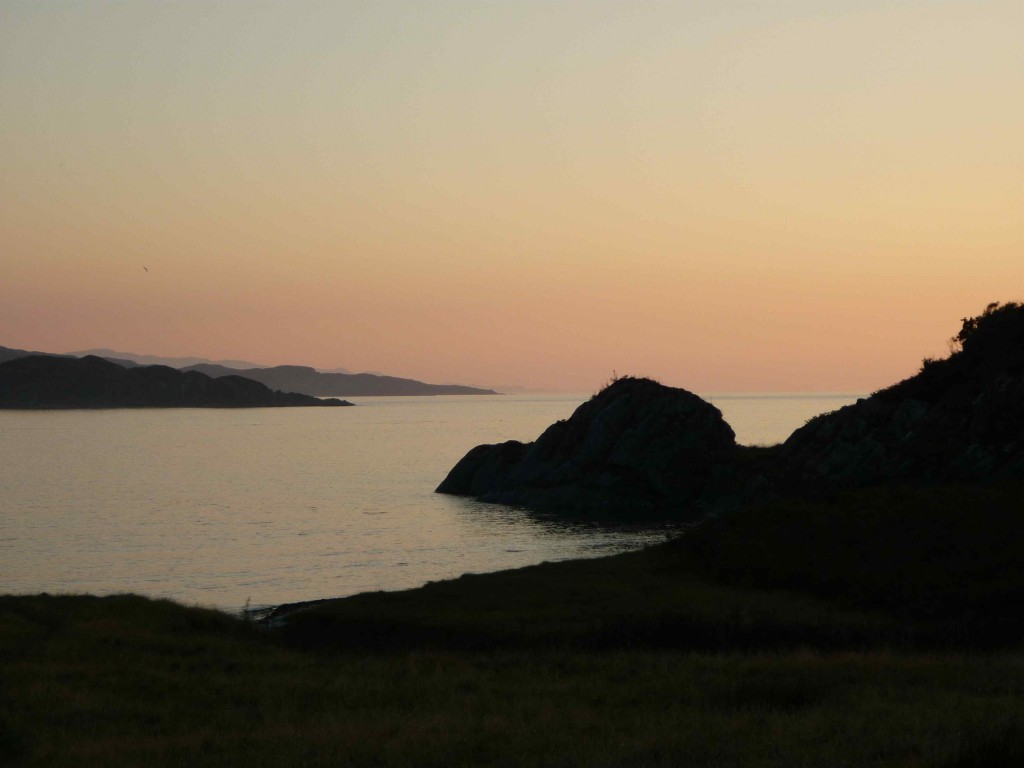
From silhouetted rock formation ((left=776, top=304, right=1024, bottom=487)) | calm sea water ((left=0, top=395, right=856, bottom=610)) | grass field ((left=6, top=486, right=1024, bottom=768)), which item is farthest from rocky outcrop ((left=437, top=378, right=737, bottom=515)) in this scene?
grass field ((left=6, top=486, right=1024, bottom=768))

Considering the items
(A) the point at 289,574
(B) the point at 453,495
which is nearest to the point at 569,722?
(A) the point at 289,574

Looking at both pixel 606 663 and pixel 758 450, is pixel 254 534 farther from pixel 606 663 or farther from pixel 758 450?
pixel 606 663

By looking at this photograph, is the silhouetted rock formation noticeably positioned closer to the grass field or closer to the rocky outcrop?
the grass field

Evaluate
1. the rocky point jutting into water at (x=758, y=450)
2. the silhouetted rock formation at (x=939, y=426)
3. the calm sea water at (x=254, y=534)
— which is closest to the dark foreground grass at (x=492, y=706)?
the calm sea water at (x=254, y=534)

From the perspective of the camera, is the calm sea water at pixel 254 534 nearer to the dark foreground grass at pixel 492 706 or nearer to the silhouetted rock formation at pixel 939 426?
the silhouetted rock formation at pixel 939 426

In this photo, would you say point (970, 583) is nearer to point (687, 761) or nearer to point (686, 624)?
point (686, 624)

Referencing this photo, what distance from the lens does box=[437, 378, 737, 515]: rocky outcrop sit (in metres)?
81.1

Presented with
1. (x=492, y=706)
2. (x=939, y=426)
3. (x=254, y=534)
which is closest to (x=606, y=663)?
(x=492, y=706)

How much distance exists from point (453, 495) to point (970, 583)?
2644 inches

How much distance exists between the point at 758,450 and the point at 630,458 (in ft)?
39.9

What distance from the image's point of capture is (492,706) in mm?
20484

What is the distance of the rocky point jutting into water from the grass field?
11639 mm

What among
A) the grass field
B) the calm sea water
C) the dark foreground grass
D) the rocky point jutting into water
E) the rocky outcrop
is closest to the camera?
the dark foreground grass

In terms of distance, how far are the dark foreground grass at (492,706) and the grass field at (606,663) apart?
3.1 inches
